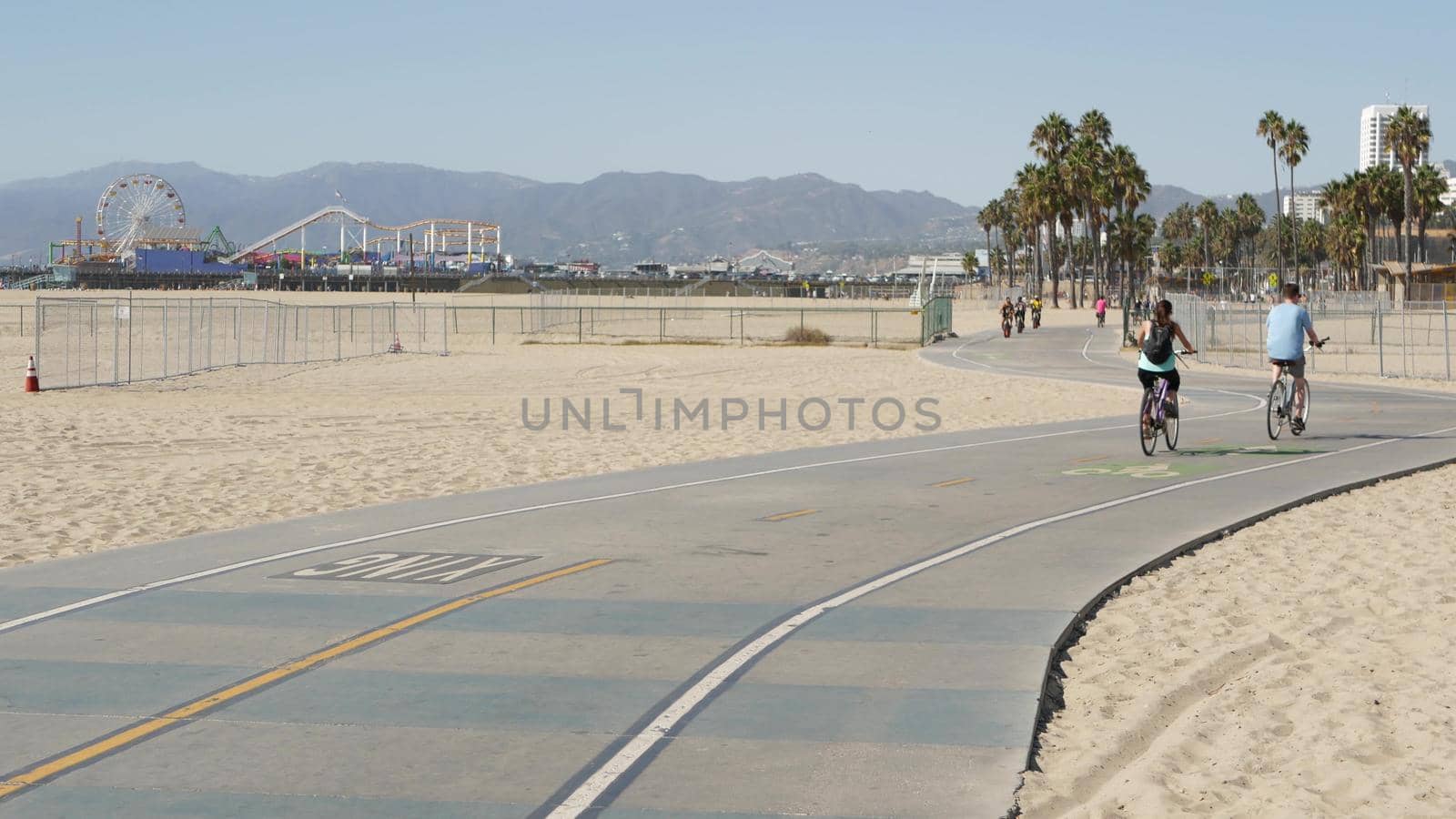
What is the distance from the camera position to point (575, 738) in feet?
22.5

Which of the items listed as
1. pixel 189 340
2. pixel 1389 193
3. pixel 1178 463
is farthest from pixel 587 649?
pixel 1389 193

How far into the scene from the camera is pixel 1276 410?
2112 cm

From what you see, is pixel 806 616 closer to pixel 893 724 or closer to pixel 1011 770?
pixel 893 724

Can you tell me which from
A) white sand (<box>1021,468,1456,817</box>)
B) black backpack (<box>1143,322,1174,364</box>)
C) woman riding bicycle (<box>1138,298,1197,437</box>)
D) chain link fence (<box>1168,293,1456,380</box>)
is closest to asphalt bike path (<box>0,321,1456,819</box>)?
white sand (<box>1021,468,1456,817</box>)

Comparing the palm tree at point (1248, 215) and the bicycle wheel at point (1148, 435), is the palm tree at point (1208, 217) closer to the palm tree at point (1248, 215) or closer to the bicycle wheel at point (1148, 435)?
the palm tree at point (1248, 215)

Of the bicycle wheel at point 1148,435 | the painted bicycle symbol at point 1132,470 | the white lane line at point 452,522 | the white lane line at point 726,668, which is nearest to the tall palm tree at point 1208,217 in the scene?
the white lane line at point 452,522

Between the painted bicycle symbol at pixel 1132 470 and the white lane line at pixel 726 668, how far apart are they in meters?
1.86

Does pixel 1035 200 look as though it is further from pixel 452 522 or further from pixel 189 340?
pixel 452 522

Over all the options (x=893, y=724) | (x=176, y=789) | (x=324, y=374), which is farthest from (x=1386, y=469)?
(x=324, y=374)

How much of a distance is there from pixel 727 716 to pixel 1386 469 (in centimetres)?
1296

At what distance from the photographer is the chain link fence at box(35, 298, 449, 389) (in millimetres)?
42688

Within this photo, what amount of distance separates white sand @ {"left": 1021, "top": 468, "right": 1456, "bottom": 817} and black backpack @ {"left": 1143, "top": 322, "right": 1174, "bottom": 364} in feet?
22.2

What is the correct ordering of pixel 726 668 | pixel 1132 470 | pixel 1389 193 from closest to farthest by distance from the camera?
pixel 726 668 < pixel 1132 470 < pixel 1389 193

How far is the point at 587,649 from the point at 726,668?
0.95m
